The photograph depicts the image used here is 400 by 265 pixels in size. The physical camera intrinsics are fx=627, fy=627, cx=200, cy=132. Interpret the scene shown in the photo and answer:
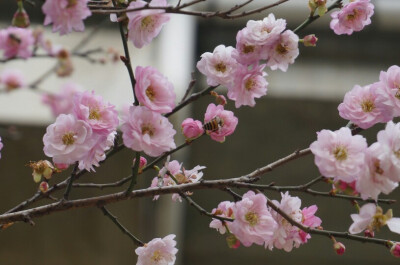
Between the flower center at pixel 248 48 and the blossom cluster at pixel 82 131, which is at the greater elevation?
the flower center at pixel 248 48

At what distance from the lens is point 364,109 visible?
82 cm

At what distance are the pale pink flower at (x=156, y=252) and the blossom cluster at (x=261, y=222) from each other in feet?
0.34

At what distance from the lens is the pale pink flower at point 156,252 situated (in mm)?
900

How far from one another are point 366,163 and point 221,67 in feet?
0.81

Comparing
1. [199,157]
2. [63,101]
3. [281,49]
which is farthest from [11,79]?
[281,49]

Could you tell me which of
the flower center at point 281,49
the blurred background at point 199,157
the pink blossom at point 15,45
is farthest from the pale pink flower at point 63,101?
the flower center at point 281,49

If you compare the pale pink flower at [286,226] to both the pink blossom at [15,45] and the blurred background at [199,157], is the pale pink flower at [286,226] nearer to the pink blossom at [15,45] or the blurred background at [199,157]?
the pink blossom at [15,45]

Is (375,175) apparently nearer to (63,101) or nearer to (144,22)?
(144,22)

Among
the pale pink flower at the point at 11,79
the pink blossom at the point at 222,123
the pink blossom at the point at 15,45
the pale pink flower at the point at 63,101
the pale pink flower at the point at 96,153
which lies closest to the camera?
the pale pink flower at the point at 96,153

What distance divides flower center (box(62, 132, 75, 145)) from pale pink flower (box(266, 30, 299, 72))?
0.27 metres

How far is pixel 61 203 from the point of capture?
82 cm

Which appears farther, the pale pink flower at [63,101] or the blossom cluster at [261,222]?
the pale pink flower at [63,101]

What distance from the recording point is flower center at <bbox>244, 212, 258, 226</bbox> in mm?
793

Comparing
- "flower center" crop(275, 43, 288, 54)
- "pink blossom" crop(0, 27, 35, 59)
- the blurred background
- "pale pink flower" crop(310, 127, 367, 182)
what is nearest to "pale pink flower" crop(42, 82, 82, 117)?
the blurred background
